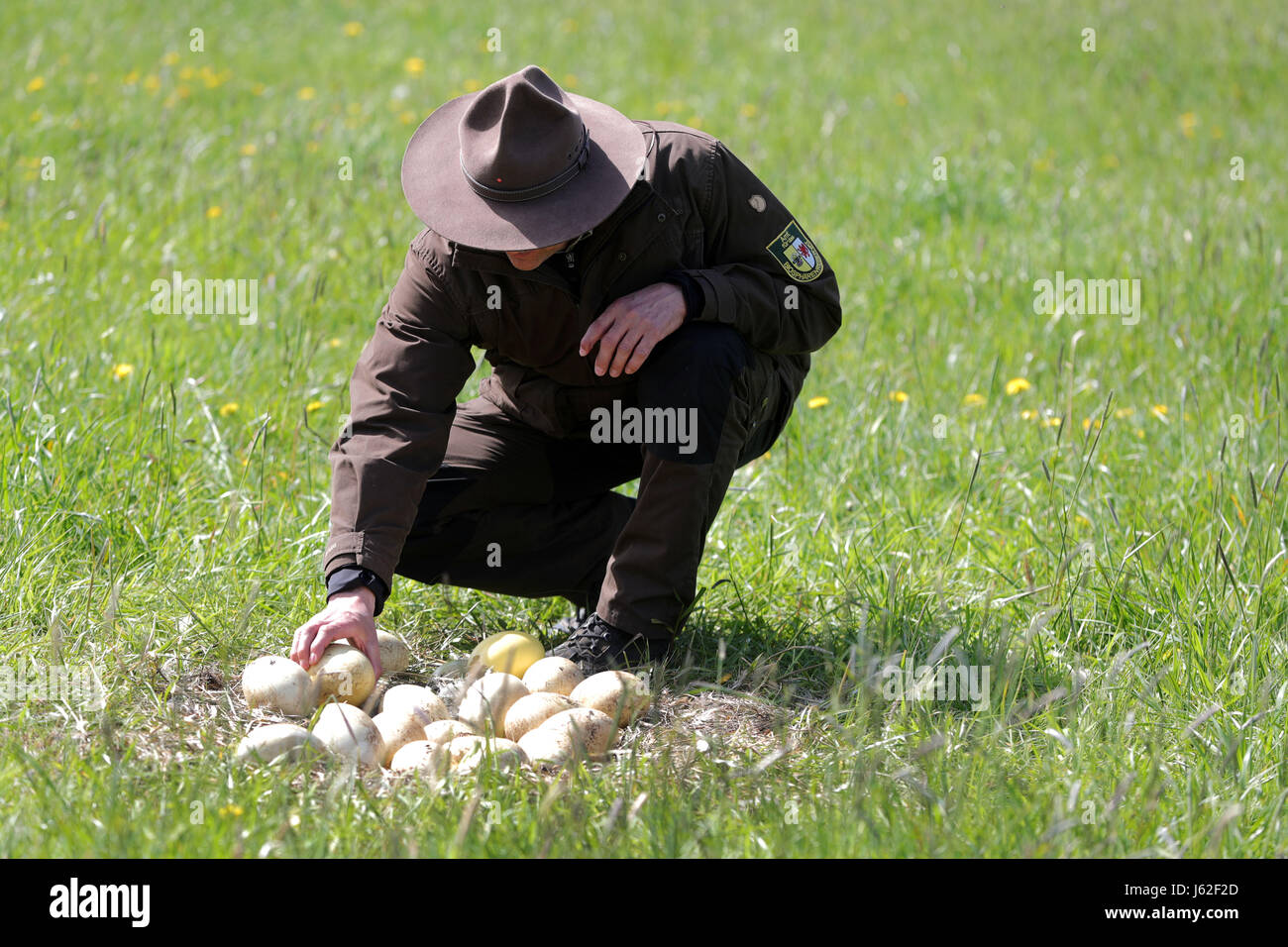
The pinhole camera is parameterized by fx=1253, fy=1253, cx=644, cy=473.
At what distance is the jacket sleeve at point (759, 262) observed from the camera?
302 cm

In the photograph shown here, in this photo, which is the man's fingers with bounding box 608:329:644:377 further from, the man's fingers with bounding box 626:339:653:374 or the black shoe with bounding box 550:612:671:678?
the black shoe with bounding box 550:612:671:678

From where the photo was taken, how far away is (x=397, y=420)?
288 cm

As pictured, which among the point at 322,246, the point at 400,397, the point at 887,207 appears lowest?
the point at 400,397

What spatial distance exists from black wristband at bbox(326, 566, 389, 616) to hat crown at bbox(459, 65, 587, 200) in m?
0.88

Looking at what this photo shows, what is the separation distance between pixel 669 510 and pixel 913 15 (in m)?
9.21

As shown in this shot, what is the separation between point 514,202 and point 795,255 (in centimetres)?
75

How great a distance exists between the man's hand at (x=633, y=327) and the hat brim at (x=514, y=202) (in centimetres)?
24

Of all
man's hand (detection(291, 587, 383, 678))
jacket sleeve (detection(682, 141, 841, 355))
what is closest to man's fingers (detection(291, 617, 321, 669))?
man's hand (detection(291, 587, 383, 678))

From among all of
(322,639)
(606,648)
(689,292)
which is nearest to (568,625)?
(606,648)

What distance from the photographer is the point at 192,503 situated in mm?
3514

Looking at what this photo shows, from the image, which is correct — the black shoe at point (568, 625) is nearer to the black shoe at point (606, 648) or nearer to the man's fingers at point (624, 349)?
the black shoe at point (606, 648)

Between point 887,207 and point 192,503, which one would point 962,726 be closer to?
point 192,503

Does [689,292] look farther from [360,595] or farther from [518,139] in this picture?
[360,595]
